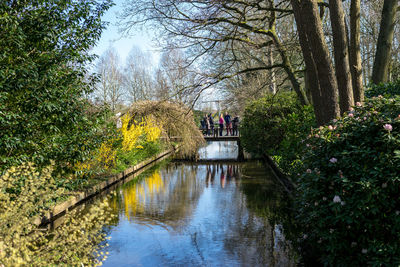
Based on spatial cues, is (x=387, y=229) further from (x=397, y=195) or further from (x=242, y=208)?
(x=242, y=208)

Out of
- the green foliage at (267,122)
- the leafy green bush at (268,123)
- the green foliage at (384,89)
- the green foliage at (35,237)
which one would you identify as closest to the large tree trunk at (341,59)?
Answer: the green foliage at (384,89)

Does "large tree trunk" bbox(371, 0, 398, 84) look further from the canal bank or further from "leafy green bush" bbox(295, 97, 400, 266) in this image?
the canal bank

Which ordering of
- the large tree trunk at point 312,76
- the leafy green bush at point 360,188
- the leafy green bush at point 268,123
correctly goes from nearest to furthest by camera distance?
the leafy green bush at point 360,188 → the large tree trunk at point 312,76 → the leafy green bush at point 268,123

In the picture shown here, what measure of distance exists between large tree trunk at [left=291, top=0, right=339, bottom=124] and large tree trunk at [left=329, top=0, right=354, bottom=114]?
1.34 feet

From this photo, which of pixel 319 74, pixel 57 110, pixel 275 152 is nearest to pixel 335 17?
pixel 319 74

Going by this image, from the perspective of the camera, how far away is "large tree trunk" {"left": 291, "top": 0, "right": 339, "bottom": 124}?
26.2ft

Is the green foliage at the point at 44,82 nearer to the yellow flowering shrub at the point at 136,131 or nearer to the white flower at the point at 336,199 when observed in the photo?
the white flower at the point at 336,199

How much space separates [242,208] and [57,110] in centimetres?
481

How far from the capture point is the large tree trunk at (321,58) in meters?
8.00

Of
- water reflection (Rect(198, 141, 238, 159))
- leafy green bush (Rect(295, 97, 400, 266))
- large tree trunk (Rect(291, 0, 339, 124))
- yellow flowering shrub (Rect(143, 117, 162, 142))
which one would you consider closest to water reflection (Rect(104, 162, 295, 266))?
leafy green bush (Rect(295, 97, 400, 266))

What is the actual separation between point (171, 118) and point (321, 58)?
461 inches

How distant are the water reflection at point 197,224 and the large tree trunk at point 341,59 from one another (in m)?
3.00

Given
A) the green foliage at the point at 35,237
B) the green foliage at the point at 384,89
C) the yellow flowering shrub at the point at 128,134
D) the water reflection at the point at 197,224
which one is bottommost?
the water reflection at the point at 197,224

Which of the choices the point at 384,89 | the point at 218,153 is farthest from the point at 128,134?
the point at 218,153
